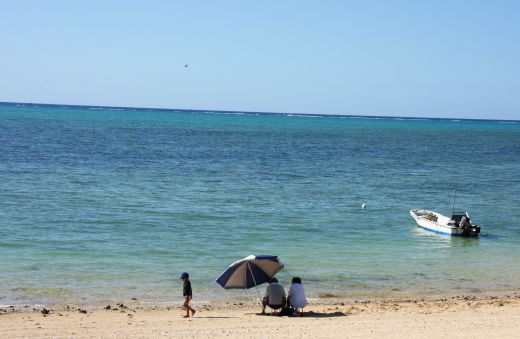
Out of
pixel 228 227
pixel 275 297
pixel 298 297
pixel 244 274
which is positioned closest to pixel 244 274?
pixel 244 274

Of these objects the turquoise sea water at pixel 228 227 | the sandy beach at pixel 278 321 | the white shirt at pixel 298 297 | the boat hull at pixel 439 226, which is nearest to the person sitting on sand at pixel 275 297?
the white shirt at pixel 298 297

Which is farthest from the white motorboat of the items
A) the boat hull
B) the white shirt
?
the white shirt

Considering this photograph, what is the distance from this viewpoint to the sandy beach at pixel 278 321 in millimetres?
16922

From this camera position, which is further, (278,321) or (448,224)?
(448,224)

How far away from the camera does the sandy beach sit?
1692cm

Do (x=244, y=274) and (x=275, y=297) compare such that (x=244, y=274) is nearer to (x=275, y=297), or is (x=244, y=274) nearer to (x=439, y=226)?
(x=275, y=297)

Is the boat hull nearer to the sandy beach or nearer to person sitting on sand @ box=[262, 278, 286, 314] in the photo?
the sandy beach

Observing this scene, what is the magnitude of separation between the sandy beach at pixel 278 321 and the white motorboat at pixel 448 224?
12.6 metres

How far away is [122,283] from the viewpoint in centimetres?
2353

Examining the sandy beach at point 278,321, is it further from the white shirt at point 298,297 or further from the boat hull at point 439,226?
the boat hull at point 439,226

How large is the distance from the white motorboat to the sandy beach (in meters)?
12.6

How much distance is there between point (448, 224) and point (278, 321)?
61.7ft

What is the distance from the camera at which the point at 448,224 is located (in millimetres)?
35250

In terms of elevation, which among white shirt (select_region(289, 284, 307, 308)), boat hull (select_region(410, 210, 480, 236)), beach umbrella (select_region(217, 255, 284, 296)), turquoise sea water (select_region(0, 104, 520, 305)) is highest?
beach umbrella (select_region(217, 255, 284, 296))
